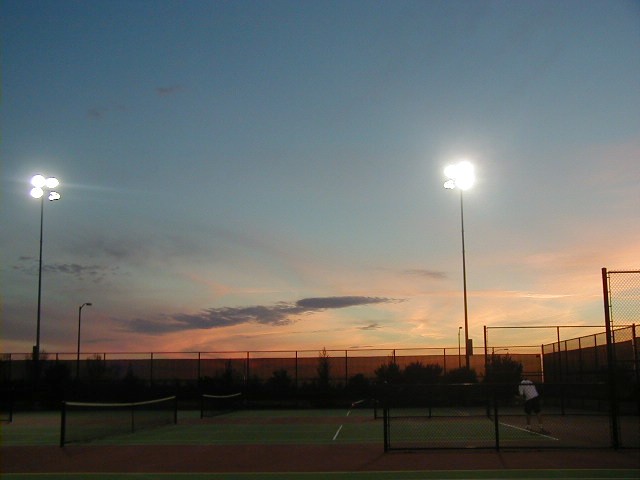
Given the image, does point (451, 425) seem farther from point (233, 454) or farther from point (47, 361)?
point (47, 361)

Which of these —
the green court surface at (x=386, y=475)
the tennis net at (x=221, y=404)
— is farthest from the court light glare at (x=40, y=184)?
the green court surface at (x=386, y=475)

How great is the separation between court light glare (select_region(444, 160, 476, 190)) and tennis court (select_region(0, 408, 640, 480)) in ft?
43.4

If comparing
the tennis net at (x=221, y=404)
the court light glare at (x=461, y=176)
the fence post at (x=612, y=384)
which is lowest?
the tennis net at (x=221, y=404)

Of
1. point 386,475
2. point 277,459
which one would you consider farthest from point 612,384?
point 277,459

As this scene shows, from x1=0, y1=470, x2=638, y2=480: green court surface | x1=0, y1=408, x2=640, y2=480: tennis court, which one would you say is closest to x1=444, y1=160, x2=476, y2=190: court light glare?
x1=0, y1=408, x2=640, y2=480: tennis court

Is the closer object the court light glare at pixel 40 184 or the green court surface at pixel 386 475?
the green court surface at pixel 386 475

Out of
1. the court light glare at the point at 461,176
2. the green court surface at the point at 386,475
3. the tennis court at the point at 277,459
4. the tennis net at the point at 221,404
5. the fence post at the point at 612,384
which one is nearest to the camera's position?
the green court surface at the point at 386,475

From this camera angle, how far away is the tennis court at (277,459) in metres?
14.5

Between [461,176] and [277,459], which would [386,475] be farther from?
[461,176]

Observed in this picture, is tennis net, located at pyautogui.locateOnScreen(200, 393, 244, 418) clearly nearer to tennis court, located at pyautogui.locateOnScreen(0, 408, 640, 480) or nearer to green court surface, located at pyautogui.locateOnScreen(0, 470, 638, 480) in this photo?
tennis court, located at pyautogui.locateOnScreen(0, 408, 640, 480)

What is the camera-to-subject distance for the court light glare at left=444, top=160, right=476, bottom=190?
33156 mm

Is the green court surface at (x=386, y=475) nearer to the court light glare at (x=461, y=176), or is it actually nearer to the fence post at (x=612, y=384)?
the fence post at (x=612, y=384)

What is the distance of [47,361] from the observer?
5269cm

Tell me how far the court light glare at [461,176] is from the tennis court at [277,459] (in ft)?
43.4
